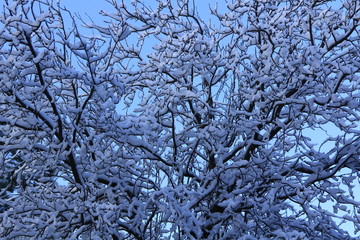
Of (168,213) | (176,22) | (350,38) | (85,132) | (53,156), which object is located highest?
(176,22)

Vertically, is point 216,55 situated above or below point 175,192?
above

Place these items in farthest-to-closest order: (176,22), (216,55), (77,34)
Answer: (176,22) < (216,55) < (77,34)

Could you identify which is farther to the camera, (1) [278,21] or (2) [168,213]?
(1) [278,21]

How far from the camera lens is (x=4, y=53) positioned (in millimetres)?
5625

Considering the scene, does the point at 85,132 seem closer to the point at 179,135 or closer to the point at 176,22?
→ the point at 179,135

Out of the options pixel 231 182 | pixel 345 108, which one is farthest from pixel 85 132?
pixel 345 108

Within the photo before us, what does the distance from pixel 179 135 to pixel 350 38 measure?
8.12 ft

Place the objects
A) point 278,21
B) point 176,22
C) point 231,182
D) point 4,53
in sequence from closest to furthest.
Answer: point 4,53 → point 231,182 → point 278,21 → point 176,22

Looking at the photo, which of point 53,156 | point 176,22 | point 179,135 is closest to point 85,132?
point 53,156

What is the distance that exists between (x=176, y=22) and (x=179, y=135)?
1.98 metres

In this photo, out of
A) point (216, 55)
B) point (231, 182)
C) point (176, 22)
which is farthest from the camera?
point (176, 22)

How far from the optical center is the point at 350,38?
258 inches

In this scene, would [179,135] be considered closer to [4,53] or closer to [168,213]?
[168,213]

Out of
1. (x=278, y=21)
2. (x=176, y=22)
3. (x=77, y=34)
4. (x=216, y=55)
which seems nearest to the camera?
(x=77, y=34)
